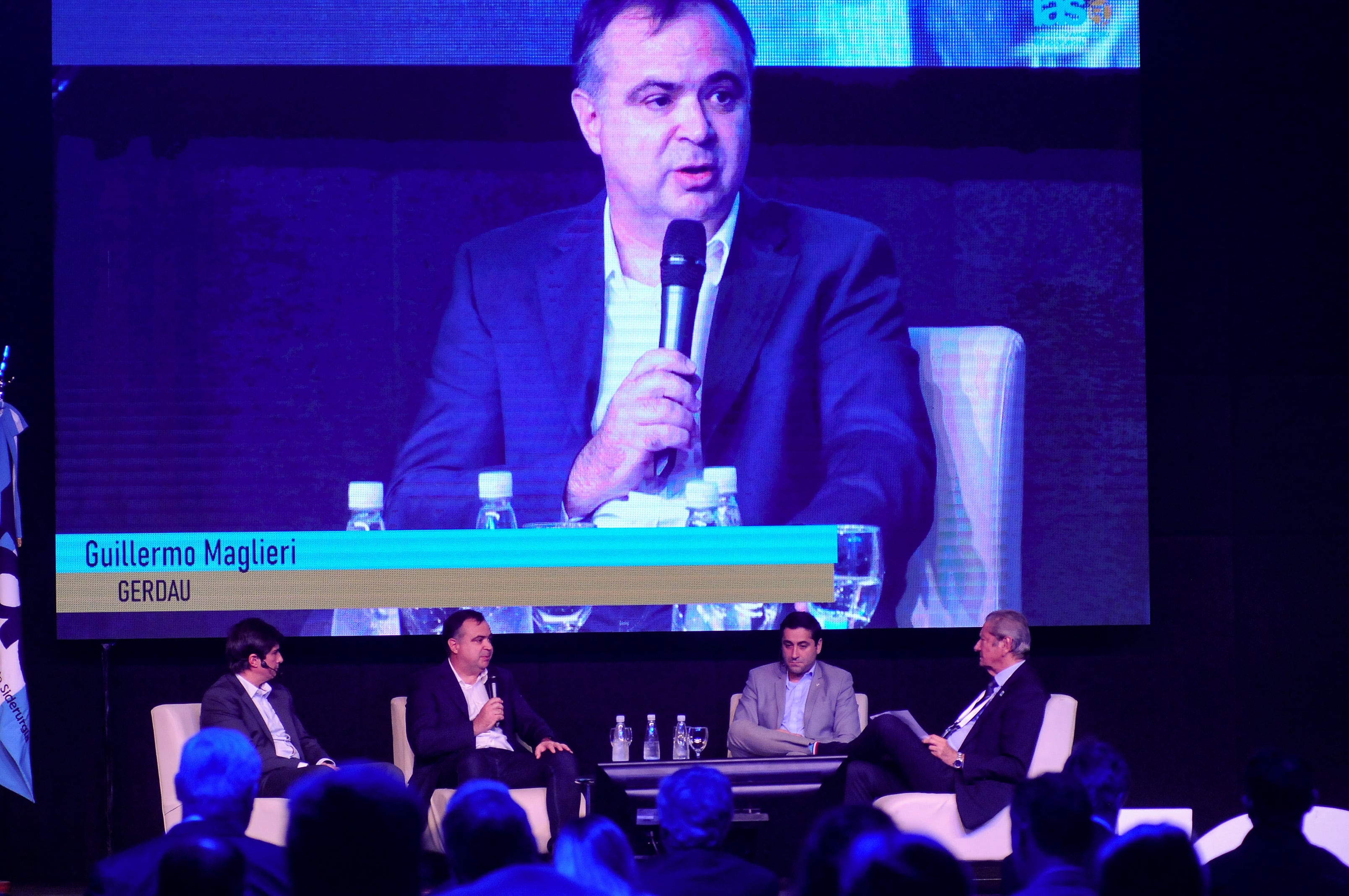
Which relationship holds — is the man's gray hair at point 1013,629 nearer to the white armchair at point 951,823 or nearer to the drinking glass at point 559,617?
the white armchair at point 951,823

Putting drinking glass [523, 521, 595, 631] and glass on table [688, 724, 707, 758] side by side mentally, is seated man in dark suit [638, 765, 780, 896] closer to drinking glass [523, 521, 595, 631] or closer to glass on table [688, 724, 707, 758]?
glass on table [688, 724, 707, 758]

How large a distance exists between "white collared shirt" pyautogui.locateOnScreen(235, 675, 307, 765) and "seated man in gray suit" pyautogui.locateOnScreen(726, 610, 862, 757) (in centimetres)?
154

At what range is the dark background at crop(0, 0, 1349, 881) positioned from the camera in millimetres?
5484

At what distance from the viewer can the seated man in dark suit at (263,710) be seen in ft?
15.6

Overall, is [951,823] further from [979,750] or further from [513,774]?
[513,774]

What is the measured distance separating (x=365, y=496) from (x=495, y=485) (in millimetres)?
489

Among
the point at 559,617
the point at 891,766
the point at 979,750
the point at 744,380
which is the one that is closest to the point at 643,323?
the point at 744,380

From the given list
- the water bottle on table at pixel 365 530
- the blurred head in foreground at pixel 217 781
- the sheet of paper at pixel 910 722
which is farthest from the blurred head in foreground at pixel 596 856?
the water bottle on table at pixel 365 530

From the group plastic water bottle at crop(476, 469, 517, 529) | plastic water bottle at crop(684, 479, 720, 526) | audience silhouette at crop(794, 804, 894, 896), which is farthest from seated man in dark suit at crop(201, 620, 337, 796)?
audience silhouette at crop(794, 804, 894, 896)

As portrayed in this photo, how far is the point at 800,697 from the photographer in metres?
5.14

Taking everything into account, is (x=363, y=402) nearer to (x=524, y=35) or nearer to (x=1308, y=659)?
(x=524, y=35)

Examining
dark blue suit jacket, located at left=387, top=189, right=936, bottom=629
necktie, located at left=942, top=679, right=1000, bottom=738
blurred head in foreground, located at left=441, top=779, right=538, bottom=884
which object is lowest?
necktie, located at left=942, top=679, right=1000, bottom=738

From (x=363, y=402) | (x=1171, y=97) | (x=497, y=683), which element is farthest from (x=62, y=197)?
(x=1171, y=97)

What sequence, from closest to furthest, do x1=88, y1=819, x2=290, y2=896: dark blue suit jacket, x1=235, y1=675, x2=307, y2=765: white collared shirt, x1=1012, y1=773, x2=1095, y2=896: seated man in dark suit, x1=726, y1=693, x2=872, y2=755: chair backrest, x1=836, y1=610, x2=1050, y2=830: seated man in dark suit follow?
x1=88, y1=819, x2=290, y2=896: dark blue suit jacket
x1=1012, y1=773, x2=1095, y2=896: seated man in dark suit
x1=836, y1=610, x2=1050, y2=830: seated man in dark suit
x1=235, y1=675, x2=307, y2=765: white collared shirt
x1=726, y1=693, x2=872, y2=755: chair backrest
